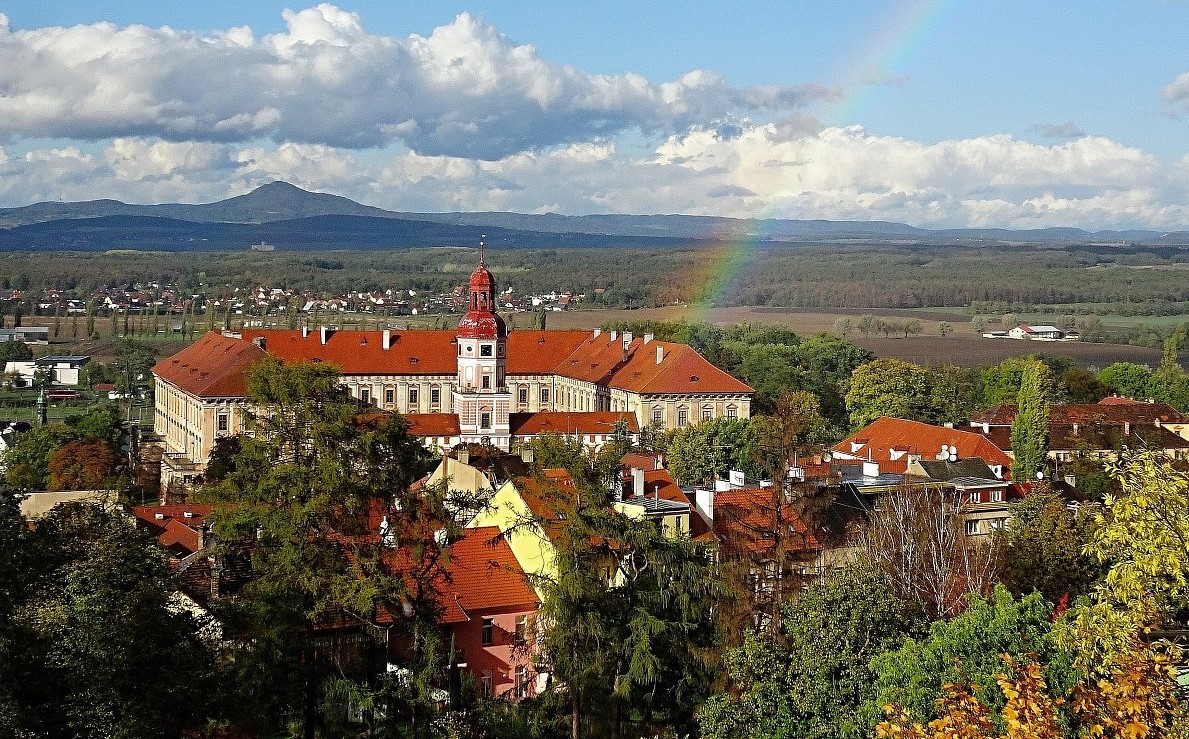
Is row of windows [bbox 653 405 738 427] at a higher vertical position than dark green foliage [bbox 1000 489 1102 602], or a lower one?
lower

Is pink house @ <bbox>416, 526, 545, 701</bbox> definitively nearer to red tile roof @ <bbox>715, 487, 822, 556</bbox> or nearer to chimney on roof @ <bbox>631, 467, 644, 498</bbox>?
red tile roof @ <bbox>715, 487, 822, 556</bbox>

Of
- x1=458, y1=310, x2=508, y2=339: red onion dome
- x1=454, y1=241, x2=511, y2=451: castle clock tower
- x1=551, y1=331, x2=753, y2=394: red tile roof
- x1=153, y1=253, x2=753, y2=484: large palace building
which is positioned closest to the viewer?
x1=454, y1=241, x2=511, y2=451: castle clock tower

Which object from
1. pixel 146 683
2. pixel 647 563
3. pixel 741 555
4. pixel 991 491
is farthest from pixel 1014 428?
pixel 146 683

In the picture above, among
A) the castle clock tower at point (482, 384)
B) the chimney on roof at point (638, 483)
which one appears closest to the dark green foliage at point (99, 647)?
the chimney on roof at point (638, 483)

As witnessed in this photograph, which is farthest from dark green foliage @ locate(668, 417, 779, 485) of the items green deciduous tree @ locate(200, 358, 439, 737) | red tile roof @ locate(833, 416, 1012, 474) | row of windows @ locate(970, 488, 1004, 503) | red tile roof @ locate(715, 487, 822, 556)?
green deciduous tree @ locate(200, 358, 439, 737)

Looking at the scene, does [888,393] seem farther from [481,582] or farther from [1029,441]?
[481,582]

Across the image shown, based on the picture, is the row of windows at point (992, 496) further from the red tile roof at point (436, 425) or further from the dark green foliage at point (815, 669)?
the red tile roof at point (436, 425)

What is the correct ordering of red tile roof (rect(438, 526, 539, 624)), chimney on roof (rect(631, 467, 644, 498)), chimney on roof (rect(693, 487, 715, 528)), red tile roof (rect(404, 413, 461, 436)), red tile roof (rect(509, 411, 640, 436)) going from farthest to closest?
red tile roof (rect(509, 411, 640, 436)), red tile roof (rect(404, 413, 461, 436)), chimney on roof (rect(631, 467, 644, 498)), chimney on roof (rect(693, 487, 715, 528)), red tile roof (rect(438, 526, 539, 624))
